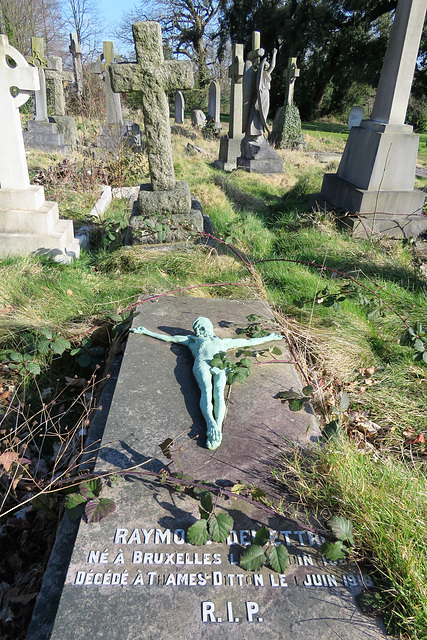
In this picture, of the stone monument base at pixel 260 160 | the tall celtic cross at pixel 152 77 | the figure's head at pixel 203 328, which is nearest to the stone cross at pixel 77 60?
the stone monument base at pixel 260 160

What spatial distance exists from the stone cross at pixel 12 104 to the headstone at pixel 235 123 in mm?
7839

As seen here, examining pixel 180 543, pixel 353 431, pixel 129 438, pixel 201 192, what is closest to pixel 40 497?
pixel 129 438

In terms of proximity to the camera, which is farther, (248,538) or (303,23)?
(303,23)

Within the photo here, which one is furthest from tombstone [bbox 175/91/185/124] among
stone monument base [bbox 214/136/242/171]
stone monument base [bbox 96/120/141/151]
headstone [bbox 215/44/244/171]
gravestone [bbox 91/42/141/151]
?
stone monument base [bbox 96/120/141/151]

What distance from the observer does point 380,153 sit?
5980 mm

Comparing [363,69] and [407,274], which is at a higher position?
[363,69]

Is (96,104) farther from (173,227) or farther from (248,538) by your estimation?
(248,538)

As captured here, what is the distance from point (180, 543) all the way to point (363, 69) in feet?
91.8

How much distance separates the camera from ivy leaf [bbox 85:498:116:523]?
1584 mm

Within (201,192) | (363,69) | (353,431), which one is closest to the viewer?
(353,431)

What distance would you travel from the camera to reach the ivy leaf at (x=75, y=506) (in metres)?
1.62

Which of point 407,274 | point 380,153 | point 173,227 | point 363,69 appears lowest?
point 407,274

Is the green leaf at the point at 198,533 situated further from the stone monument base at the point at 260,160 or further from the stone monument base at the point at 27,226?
the stone monument base at the point at 260,160

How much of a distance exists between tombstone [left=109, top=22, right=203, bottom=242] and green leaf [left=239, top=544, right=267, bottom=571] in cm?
A: 350
